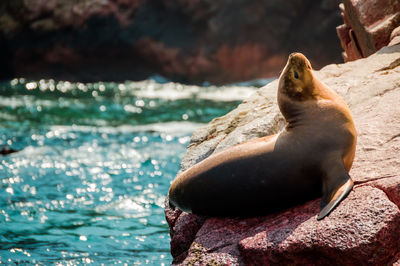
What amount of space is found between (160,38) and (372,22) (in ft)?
56.6

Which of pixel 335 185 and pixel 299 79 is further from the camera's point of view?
pixel 299 79

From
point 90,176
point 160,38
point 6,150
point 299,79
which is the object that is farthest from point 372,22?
point 160,38

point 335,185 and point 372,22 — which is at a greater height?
point 372,22

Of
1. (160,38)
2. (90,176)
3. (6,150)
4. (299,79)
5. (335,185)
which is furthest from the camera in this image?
(160,38)

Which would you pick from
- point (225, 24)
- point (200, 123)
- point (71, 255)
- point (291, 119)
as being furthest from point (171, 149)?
point (225, 24)

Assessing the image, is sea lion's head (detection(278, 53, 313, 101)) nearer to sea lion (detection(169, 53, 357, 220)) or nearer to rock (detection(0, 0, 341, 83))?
sea lion (detection(169, 53, 357, 220))

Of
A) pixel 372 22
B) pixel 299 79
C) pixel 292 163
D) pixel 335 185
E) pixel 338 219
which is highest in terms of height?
pixel 372 22

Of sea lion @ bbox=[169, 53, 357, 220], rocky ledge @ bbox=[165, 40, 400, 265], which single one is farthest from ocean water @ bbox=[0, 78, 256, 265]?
sea lion @ bbox=[169, 53, 357, 220]

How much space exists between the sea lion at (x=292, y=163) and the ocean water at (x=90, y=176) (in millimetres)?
1483

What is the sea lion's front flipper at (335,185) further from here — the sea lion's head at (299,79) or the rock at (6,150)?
the rock at (6,150)

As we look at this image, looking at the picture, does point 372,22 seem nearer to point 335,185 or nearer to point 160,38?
point 335,185

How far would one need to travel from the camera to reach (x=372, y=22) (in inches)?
208

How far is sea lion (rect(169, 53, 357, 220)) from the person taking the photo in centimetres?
277

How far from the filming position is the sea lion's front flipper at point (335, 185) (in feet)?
8.73
